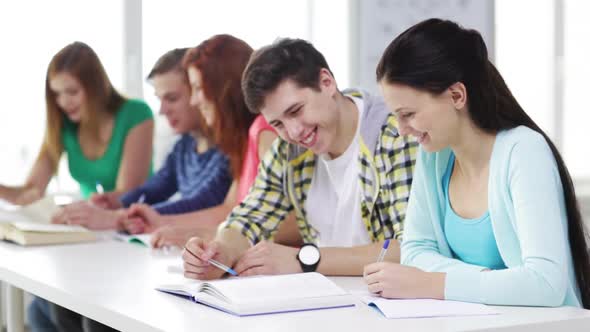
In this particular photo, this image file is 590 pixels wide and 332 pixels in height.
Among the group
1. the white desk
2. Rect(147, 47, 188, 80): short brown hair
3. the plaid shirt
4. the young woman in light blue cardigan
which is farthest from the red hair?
the young woman in light blue cardigan

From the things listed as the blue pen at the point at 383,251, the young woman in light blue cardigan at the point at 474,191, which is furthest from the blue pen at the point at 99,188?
the young woman in light blue cardigan at the point at 474,191

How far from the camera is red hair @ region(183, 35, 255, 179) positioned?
276 cm

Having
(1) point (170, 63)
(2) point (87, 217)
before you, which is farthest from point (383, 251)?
(1) point (170, 63)

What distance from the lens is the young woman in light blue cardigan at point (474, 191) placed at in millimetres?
1529

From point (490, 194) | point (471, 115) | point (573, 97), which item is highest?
point (471, 115)

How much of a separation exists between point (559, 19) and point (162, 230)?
4.25 meters

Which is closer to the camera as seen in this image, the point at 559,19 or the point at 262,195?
the point at 262,195

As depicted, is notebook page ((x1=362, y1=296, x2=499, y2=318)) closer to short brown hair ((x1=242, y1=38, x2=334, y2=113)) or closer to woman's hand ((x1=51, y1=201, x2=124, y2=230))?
short brown hair ((x1=242, y1=38, x2=334, y2=113))

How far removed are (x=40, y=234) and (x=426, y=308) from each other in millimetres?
1511

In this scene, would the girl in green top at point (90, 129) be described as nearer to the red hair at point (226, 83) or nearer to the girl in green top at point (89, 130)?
the girl in green top at point (89, 130)

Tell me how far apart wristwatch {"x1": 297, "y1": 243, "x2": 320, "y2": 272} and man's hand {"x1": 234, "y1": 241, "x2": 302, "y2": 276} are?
1cm

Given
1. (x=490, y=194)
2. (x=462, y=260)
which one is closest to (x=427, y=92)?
(x=490, y=194)

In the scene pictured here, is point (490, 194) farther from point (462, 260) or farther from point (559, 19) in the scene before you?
point (559, 19)

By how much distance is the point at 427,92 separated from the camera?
1.65 metres
